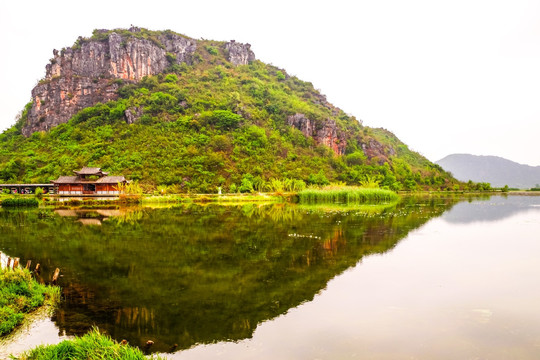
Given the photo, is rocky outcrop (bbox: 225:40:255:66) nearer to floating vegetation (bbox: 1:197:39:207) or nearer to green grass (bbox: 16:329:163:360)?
floating vegetation (bbox: 1:197:39:207)

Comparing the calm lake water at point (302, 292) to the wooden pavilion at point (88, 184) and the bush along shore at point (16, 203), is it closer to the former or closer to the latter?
the bush along shore at point (16, 203)

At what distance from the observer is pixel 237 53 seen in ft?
431

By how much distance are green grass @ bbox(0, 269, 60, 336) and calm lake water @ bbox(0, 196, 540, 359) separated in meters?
0.60

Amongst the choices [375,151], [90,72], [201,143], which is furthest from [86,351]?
[90,72]

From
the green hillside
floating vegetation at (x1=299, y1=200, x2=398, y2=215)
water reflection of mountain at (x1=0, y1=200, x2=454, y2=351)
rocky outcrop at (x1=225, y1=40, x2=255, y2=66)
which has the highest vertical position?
rocky outcrop at (x1=225, y1=40, x2=255, y2=66)

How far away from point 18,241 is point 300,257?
15488mm

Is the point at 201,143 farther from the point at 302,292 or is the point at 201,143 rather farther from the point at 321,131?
the point at 302,292

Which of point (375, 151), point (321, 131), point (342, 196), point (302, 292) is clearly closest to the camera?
point (302, 292)

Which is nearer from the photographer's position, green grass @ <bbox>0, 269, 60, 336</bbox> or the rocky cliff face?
green grass @ <bbox>0, 269, 60, 336</bbox>

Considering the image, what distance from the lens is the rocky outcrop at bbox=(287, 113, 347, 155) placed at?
97.2m

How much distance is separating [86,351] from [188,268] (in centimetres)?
724

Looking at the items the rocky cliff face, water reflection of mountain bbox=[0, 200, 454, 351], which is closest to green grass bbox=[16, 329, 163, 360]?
water reflection of mountain bbox=[0, 200, 454, 351]

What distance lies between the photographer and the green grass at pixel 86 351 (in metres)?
5.55

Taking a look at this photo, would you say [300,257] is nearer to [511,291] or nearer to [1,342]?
[511,291]
